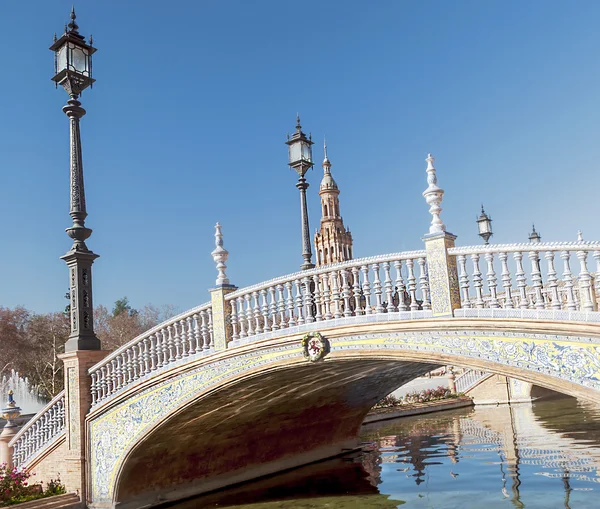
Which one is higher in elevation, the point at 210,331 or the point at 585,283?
the point at 210,331

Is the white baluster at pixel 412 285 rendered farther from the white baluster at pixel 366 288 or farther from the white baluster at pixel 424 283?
the white baluster at pixel 366 288

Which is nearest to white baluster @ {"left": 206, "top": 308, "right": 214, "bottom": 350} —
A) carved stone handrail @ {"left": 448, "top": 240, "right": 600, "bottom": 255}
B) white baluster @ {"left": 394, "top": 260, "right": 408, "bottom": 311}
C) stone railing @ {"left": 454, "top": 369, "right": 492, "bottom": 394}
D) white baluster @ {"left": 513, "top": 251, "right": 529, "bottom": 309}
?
white baluster @ {"left": 394, "top": 260, "right": 408, "bottom": 311}

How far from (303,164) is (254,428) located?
245 inches

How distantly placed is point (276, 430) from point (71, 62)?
31.6 ft

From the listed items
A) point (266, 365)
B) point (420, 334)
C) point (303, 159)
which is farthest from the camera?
point (303, 159)

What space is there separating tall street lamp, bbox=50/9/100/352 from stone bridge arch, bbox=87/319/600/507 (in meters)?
1.66

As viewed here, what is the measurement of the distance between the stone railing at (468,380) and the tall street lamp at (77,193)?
73.5 ft

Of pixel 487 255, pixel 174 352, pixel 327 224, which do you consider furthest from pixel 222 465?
pixel 327 224

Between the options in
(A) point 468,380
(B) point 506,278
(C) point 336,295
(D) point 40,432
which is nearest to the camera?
(B) point 506,278

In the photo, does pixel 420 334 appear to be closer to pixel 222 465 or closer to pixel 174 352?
pixel 174 352

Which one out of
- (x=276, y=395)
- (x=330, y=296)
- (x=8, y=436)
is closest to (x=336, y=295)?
(x=330, y=296)

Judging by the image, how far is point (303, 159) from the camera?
14680 mm

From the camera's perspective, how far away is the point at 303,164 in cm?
1472

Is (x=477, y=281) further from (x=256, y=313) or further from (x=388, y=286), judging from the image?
(x=256, y=313)
